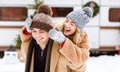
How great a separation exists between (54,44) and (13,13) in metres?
2.09

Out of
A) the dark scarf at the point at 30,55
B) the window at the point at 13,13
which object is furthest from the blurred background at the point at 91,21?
the dark scarf at the point at 30,55

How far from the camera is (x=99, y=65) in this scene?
2.88 m

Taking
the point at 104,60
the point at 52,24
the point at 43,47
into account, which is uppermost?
the point at 52,24

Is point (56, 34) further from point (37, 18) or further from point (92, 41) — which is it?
point (92, 41)

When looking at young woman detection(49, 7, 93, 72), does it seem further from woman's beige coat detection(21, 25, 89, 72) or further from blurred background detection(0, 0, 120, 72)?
blurred background detection(0, 0, 120, 72)

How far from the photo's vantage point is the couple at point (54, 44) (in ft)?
3.79

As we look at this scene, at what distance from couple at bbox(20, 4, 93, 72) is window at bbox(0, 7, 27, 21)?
1967 millimetres

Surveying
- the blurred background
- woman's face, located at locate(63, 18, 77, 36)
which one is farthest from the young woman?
the blurred background

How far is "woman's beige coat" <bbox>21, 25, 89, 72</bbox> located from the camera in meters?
1.15

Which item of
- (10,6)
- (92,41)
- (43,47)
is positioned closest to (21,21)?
(10,6)

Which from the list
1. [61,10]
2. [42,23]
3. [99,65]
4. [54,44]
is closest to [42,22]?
[42,23]

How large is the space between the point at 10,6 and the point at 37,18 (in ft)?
6.74

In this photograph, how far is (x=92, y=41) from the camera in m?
3.24

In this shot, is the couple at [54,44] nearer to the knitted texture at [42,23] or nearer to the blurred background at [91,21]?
the knitted texture at [42,23]
